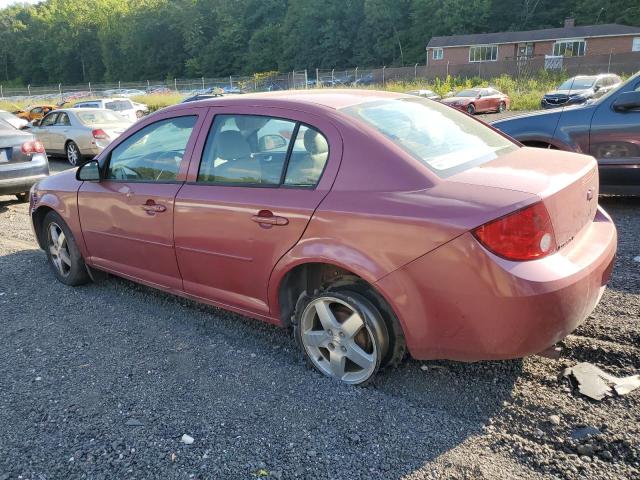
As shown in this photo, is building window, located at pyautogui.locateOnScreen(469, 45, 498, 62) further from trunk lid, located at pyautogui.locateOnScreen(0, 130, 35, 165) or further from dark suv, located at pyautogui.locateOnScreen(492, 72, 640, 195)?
trunk lid, located at pyautogui.locateOnScreen(0, 130, 35, 165)

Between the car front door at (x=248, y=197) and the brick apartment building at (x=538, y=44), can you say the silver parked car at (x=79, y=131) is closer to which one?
the car front door at (x=248, y=197)

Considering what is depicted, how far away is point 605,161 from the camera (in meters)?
6.00

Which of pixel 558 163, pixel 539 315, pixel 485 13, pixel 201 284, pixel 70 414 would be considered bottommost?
pixel 70 414

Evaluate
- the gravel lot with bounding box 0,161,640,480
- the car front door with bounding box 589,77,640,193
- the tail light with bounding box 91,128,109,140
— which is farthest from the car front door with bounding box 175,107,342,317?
the tail light with bounding box 91,128,109,140

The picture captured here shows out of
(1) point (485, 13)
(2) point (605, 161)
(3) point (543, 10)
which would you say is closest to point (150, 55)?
(1) point (485, 13)

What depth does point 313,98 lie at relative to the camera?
337 cm

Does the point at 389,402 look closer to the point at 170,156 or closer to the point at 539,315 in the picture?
the point at 539,315

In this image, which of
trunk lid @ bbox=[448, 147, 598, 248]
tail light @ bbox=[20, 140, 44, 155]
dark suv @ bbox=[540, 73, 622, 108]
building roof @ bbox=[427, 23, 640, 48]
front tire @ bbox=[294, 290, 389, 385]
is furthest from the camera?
building roof @ bbox=[427, 23, 640, 48]

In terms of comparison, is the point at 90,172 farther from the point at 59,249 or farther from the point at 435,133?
the point at 435,133

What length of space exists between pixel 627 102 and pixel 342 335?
15.5ft

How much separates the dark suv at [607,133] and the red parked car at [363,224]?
115 inches

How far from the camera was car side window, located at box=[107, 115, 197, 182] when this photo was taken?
3738 mm

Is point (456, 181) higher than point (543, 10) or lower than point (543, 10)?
lower

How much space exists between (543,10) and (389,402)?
78929mm
